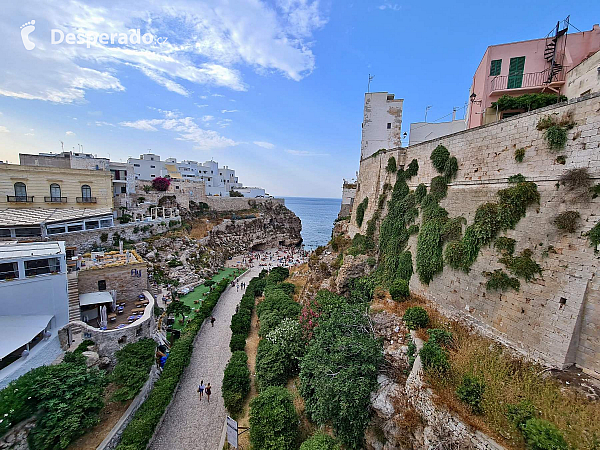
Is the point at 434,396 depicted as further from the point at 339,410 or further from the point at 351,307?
the point at 351,307

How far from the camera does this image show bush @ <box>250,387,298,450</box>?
Answer: 10.2 metres

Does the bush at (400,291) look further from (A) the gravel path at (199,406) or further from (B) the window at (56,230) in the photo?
(B) the window at (56,230)

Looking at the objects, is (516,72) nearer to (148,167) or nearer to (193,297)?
(193,297)

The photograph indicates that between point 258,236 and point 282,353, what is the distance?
41298mm

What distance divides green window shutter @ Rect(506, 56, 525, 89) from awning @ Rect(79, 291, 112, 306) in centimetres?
2595

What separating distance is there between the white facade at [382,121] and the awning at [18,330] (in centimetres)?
2707

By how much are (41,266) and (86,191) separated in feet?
52.3

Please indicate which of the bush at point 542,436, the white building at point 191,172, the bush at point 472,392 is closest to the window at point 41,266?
the bush at point 472,392

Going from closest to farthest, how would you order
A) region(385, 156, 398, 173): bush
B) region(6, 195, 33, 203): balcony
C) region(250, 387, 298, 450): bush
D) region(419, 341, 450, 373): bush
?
1. region(419, 341, 450, 373): bush
2. region(250, 387, 298, 450): bush
3. region(385, 156, 398, 173): bush
4. region(6, 195, 33, 203): balcony

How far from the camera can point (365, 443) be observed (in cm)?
911

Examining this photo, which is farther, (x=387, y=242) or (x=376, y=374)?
(x=387, y=242)

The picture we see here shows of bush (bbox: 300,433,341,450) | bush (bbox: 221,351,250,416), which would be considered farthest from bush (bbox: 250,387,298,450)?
bush (bbox: 221,351,250,416)

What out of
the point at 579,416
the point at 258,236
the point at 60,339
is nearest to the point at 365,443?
the point at 579,416

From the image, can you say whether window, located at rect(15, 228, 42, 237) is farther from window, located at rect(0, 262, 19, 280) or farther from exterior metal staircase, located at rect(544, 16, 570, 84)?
exterior metal staircase, located at rect(544, 16, 570, 84)
